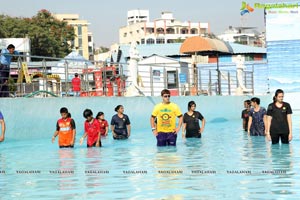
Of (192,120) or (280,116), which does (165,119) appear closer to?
(280,116)

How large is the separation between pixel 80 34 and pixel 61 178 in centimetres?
12893

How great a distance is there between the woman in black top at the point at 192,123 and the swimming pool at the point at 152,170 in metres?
0.39

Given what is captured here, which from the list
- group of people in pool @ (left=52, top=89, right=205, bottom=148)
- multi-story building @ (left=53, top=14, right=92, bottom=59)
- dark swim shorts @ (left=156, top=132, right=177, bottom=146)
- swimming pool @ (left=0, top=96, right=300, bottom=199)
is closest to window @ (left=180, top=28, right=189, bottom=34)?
multi-story building @ (left=53, top=14, right=92, bottom=59)

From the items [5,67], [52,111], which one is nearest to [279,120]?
[52,111]

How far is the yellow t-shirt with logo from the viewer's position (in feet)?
50.0

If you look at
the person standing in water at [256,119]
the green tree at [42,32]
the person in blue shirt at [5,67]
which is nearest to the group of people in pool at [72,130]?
the person in blue shirt at [5,67]

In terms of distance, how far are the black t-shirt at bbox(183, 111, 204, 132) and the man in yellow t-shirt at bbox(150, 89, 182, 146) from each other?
7.57ft

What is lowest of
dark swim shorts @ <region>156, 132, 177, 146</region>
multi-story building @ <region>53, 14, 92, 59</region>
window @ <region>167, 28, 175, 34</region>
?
dark swim shorts @ <region>156, 132, 177, 146</region>

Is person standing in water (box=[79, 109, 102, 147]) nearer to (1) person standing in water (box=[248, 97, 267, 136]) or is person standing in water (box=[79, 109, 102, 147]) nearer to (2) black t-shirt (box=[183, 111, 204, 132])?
(2) black t-shirt (box=[183, 111, 204, 132])

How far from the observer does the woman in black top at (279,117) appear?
1422 centimetres

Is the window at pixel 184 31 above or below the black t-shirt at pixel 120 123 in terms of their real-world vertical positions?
above

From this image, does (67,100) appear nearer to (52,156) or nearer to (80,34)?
(52,156)

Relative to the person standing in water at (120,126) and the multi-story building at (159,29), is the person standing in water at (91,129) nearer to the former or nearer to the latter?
the person standing in water at (120,126)

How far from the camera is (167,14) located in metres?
187
